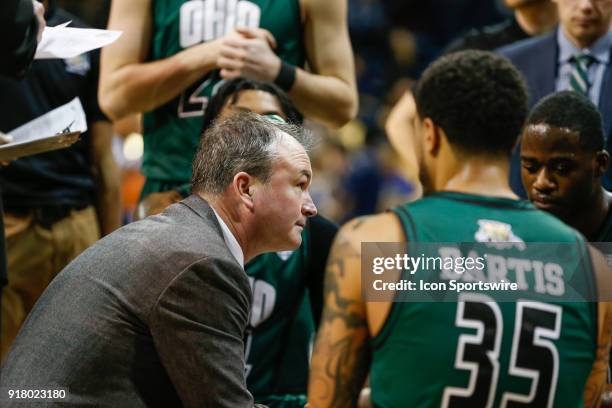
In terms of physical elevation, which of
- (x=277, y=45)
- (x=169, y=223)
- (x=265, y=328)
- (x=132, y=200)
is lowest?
(x=132, y=200)

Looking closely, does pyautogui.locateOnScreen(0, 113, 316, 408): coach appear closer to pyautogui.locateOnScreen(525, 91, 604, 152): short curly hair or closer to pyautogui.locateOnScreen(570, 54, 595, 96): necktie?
pyautogui.locateOnScreen(525, 91, 604, 152): short curly hair

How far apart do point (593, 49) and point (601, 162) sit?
28.0 inches

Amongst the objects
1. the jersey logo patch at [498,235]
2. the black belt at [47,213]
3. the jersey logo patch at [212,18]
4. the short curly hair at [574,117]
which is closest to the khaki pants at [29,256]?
the black belt at [47,213]

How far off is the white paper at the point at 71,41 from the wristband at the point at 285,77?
2.69 ft

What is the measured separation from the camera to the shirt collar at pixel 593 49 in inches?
148

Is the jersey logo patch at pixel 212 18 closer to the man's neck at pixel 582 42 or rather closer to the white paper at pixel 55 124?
the white paper at pixel 55 124

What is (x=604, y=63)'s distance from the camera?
374 cm

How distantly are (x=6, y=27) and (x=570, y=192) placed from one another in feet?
5.88

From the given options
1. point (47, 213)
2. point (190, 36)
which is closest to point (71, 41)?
→ point (190, 36)

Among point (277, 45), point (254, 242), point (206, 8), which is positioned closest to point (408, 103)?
point (277, 45)

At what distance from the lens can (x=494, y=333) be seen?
259 centimetres

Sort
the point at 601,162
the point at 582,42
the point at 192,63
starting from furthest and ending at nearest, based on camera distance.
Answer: the point at 582,42, the point at 192,63, the point at 601,162

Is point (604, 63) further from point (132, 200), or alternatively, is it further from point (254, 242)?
point (132, 200)

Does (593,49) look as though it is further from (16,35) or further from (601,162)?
(16,35)
